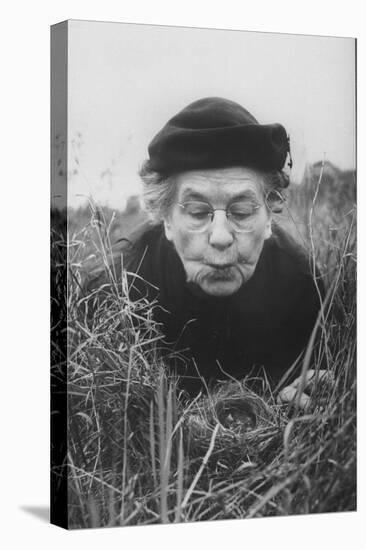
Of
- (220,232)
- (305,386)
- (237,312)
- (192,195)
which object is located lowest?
(305,386)

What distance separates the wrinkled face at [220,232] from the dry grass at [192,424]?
0.26m

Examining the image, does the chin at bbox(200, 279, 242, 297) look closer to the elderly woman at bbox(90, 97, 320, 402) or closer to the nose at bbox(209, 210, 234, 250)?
the elderly woman at bbox(90, 97, 320, 402)

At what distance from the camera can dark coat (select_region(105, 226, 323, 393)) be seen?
8930 mm

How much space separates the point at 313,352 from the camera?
30.7 feet

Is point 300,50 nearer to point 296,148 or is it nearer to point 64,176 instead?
point 296,148

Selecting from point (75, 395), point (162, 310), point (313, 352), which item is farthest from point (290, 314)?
point (75, 395)

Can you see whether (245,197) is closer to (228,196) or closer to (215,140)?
(228,196)

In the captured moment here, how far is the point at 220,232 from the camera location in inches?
357

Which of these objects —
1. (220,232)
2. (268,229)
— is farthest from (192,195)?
(268,229)

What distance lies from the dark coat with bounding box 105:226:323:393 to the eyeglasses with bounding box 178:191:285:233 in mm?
160

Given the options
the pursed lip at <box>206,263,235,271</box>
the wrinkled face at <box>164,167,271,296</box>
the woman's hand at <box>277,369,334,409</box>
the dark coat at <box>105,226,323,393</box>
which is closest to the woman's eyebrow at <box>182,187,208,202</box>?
the wrinkled face at <box>164,167,271,296</box>

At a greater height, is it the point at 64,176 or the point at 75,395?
the point at 64,176

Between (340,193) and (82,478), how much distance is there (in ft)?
7.73

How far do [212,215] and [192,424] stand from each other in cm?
121
